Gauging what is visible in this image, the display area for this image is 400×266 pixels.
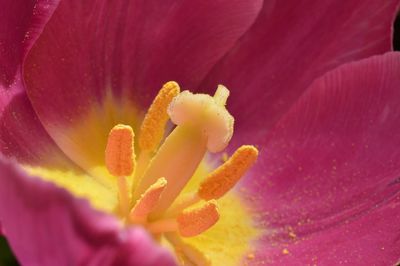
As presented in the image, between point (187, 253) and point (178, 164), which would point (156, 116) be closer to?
point (178, 164)

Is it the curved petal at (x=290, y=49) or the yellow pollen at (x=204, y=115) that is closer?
the yellow pollen at (x=204, y=115)

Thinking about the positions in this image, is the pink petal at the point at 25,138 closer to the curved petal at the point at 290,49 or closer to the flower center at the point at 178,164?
the flower center at the point at 178,164

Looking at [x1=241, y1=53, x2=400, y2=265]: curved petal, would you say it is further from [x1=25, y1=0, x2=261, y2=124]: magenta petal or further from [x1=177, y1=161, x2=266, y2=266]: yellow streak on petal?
[x1=25, y1=0, x2=261, y2=124]: magenta petal

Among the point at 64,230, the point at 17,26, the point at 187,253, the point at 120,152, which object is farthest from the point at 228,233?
the point at 64,230

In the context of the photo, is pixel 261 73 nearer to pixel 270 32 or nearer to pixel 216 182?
pixel 270 32

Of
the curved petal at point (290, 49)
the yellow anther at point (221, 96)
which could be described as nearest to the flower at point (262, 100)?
the curved petal at point (290, 49)

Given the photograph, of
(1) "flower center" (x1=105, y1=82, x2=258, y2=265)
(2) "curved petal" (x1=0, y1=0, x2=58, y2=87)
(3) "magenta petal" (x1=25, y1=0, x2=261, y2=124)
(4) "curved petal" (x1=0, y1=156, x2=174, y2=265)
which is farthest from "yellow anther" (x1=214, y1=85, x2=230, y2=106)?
(4) "curved petal" (x1=0, y1=156, x2=174, y2=265)
